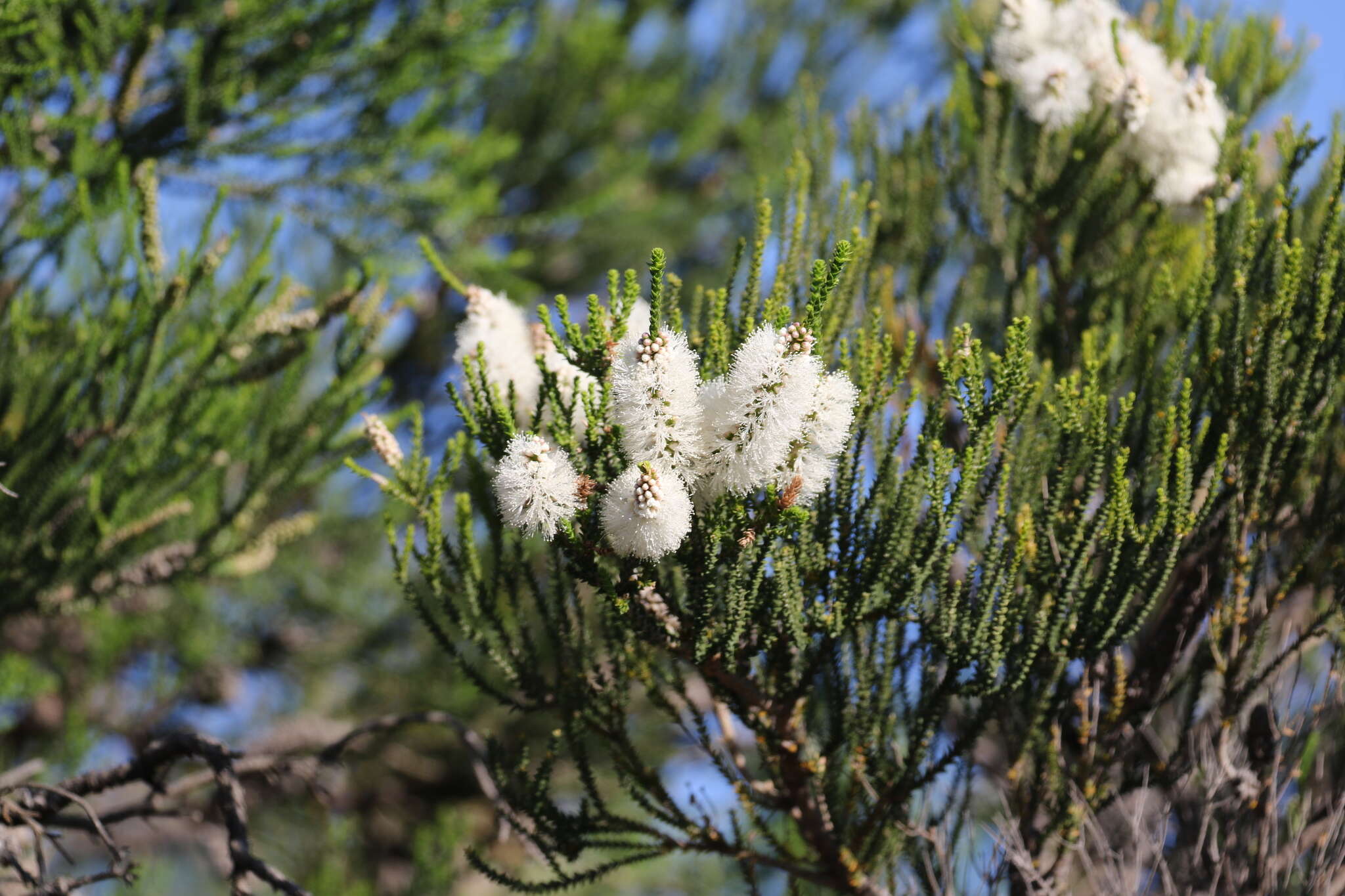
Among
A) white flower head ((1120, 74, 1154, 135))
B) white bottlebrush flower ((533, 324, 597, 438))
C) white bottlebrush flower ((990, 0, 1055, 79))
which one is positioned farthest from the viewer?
white bottlebrush flower ((990, 0, 1055, 79))

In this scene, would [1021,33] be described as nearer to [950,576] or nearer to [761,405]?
[950,576]

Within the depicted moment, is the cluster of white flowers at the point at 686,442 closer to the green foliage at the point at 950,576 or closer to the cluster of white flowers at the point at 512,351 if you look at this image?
the green foliage at the point at 950,576

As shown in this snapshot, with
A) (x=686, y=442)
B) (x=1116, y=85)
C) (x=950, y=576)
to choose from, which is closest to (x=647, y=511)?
(x=686, y=442)

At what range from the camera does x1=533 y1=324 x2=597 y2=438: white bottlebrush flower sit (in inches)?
71.5

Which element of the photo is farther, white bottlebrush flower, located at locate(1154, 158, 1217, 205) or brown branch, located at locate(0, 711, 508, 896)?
white bottlebrush flower, located at locate(1154, 158, 1217, 205)

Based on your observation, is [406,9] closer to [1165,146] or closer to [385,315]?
[385,315]

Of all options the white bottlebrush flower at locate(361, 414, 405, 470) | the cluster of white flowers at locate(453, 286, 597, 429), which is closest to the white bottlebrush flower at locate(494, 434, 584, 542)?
the cluster of white flowers at locate(453, 286, 597, 429)

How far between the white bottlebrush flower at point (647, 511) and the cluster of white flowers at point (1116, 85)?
1502mm

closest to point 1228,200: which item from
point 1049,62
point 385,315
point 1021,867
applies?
point 1049,62

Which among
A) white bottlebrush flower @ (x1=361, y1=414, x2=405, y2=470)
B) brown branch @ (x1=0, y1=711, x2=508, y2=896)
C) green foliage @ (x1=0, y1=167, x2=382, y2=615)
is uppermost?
green foliage @ (x1=0, y1=167, x2=382, y2=615)

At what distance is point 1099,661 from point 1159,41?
174cm

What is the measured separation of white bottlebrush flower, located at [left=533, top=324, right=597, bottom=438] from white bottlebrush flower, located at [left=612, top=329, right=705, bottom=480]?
19 centimetres

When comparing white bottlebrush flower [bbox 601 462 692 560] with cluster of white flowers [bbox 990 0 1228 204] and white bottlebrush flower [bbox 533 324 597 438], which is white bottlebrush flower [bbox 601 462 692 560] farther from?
cluster of white flowers [bbox 990 0 1228 204]

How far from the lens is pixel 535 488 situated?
1568mm
